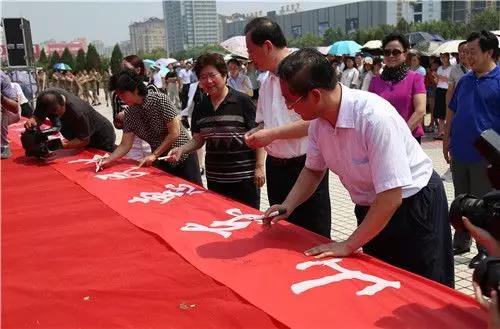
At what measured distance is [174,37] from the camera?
8519 centimetres

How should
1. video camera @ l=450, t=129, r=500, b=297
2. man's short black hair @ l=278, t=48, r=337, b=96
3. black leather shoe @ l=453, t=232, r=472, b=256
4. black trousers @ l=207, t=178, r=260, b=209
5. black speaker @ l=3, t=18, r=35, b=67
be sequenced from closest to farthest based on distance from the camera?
video camera @ l=450, t=129, r=500, b=297 < man's short black hair @ l=278, t=48, r=337, b=96 < black trousers @ l=207, t=178, r=260, b=209 < black leather shoe @ l=453, t=232, r=472, b=256 < black speaker @ l=3, t=18, r=35, b=67

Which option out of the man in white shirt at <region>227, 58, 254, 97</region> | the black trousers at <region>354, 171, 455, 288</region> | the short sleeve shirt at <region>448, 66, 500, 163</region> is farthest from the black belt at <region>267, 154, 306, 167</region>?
the man in white shirt at <region>227, 58, 254, 97</region>

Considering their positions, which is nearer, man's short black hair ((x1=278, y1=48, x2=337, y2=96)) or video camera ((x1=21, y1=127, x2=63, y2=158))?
man's short black hair ((x1=278, y1=48, x2=337, y2=96))

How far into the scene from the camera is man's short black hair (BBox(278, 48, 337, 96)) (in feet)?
4.85

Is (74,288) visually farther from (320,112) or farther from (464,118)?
(464,118)

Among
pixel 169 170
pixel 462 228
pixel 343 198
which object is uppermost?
pixel 462 228

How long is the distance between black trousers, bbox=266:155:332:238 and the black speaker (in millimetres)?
8546

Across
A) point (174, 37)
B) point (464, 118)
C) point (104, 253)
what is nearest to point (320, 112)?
point (104, 253)

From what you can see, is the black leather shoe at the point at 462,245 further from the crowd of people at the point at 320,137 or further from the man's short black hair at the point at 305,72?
the man's short black hair at the point at 305,72

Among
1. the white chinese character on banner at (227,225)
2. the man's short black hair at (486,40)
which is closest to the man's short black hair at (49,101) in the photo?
the white chinese character on banner at (227,225)

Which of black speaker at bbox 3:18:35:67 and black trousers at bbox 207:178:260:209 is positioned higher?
black speaker at bbox 3:18:35:67

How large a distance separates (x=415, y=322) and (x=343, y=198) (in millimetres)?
3795

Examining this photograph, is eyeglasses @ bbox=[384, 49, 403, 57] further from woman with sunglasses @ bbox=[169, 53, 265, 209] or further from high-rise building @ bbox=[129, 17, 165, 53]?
high-rise building @ bbox=[129, 17, 165, 53]

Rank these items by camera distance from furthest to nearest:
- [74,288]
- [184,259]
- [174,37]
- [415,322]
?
1. [174,37]
2. [184,259]
3. [74,288]
4. [415,322]
